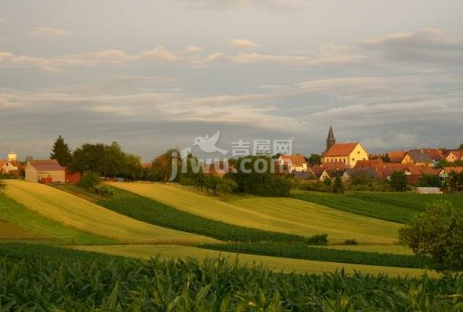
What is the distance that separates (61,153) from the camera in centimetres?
13475

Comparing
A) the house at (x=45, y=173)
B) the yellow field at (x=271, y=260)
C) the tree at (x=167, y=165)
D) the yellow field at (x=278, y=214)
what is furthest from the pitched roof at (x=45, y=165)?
the yellow field at (x=271, y=260)

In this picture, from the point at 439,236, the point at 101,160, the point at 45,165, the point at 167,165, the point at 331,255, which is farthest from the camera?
the point at 167,165

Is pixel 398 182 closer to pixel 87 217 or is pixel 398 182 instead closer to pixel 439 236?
pixel 87 217

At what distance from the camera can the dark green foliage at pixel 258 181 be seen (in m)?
98.8

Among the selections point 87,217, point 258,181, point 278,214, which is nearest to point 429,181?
point 258,181

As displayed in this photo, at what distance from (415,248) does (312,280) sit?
30375mm

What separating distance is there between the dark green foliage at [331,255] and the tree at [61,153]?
83478 millimetres

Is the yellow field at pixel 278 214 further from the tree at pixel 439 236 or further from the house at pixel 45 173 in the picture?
the tree at pixel 439 236

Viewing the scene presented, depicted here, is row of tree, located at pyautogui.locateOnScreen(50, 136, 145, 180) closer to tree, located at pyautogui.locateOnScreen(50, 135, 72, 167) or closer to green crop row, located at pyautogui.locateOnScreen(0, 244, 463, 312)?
tree, located at pyautogui.locateOnScreen(50, 135, 72, 167)

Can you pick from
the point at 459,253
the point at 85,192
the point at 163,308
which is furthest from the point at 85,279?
the point at 85,192

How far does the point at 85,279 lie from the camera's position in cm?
916

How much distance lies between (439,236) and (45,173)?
80269mm

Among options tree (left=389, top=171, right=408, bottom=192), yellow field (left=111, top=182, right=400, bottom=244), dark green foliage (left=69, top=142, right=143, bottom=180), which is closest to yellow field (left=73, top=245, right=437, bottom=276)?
yellow field (left=111, top=182, right=400, bottom=244)

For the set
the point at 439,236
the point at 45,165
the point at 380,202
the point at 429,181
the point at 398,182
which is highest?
the point at 45,165
